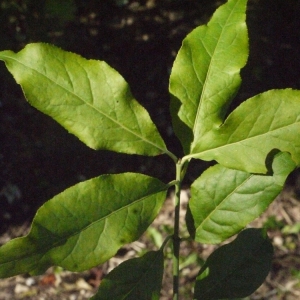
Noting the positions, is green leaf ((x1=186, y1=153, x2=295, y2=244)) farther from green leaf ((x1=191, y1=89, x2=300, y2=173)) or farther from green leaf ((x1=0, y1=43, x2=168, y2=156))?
green leaf ((x1=0, y1=43, x2=168, y2=156))

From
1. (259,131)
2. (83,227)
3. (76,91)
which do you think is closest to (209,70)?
(259,131)

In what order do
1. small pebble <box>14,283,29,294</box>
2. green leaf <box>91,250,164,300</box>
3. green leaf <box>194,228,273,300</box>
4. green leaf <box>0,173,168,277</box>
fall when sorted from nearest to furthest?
1. green leaf <box>0,173,168,277</box>
2. green leaf <box>91,250,164,300</box>
3. green leaf <box>194,228,273,300</box>
4. small pebble <box>14,283,29,294</box>

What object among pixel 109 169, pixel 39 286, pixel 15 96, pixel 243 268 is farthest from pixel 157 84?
pixel 243 268

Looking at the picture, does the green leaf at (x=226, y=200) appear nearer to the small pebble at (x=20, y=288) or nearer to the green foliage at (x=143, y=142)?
the green foliage at (x=143, y=142)

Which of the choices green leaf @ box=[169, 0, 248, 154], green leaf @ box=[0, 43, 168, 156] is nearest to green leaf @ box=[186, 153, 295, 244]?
green leaf @ box=[169, 0, 248, 154]

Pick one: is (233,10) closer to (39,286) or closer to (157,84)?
(39,286)

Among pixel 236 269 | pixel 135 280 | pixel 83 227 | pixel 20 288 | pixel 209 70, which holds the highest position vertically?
pixel 209 70

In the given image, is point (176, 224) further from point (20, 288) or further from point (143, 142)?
point (20, 288)

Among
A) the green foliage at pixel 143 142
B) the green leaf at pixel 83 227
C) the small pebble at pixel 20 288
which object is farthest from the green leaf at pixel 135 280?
the small pebble at pixel 20 288
